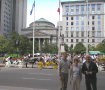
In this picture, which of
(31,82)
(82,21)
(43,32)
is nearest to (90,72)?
(31,82)

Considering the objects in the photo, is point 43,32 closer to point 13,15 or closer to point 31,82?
point 13,15

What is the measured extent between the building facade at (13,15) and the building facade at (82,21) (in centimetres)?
3332

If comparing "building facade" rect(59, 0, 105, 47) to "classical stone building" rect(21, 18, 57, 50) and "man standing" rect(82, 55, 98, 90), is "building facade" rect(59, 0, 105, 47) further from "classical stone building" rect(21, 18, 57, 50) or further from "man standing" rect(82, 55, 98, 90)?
A: "man standing" rect(82, 55, 98, 90)

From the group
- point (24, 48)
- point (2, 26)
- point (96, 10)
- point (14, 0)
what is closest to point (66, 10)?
point (96, 10)

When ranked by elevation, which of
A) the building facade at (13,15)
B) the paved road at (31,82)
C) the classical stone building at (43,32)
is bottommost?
the paved road at (31,82)

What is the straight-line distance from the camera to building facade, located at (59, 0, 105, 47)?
115 m

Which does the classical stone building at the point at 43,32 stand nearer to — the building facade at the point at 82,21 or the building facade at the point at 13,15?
the building facade at the point at 13,15

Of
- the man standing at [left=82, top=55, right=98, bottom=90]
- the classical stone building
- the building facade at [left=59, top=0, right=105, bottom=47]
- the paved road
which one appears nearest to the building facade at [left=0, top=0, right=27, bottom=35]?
the classical stone building

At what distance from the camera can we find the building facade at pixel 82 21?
11531cm

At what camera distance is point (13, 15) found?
153m

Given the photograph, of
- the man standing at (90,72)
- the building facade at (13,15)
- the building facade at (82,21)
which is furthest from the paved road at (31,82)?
the building facade at (13,15)

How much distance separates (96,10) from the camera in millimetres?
115750

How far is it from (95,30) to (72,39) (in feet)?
45.2

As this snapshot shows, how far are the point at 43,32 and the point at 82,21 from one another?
25.7 m
